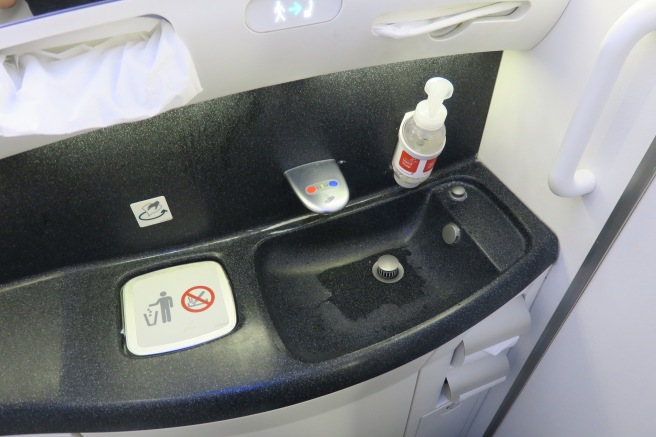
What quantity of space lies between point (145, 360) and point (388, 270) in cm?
47

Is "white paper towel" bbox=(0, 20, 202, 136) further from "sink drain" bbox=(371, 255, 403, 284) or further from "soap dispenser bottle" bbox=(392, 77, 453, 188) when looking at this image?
"sink drain" bbox=(371, 255, 403, 284)

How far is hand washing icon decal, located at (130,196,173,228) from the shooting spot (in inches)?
31.5

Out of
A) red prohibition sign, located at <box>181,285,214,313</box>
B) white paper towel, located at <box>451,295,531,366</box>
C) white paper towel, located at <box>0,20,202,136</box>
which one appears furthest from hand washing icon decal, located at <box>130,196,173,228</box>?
white paper towel, located at <box>451,295,531,366</box>

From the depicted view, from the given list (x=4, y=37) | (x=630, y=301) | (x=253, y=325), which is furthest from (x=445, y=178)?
(x=4, y=37)

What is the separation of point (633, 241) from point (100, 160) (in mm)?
824

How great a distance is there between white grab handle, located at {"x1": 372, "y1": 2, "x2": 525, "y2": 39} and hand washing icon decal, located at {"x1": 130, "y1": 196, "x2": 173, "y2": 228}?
45 cm

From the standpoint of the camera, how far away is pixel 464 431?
4.56ft

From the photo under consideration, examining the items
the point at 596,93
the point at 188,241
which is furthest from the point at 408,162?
the point at 188,241

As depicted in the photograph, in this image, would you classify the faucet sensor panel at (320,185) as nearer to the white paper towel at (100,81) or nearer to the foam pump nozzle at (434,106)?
the foam pump nozzle at (434,106)

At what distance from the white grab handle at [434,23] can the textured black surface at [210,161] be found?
0.14m

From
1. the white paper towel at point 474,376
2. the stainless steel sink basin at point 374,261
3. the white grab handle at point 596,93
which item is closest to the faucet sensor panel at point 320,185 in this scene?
the stainless steel sink basin at point 374,261

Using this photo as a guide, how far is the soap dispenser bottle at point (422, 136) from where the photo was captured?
784 mm

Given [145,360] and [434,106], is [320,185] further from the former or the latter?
[145,360]

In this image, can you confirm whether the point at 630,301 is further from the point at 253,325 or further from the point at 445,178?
the point at 253,325
